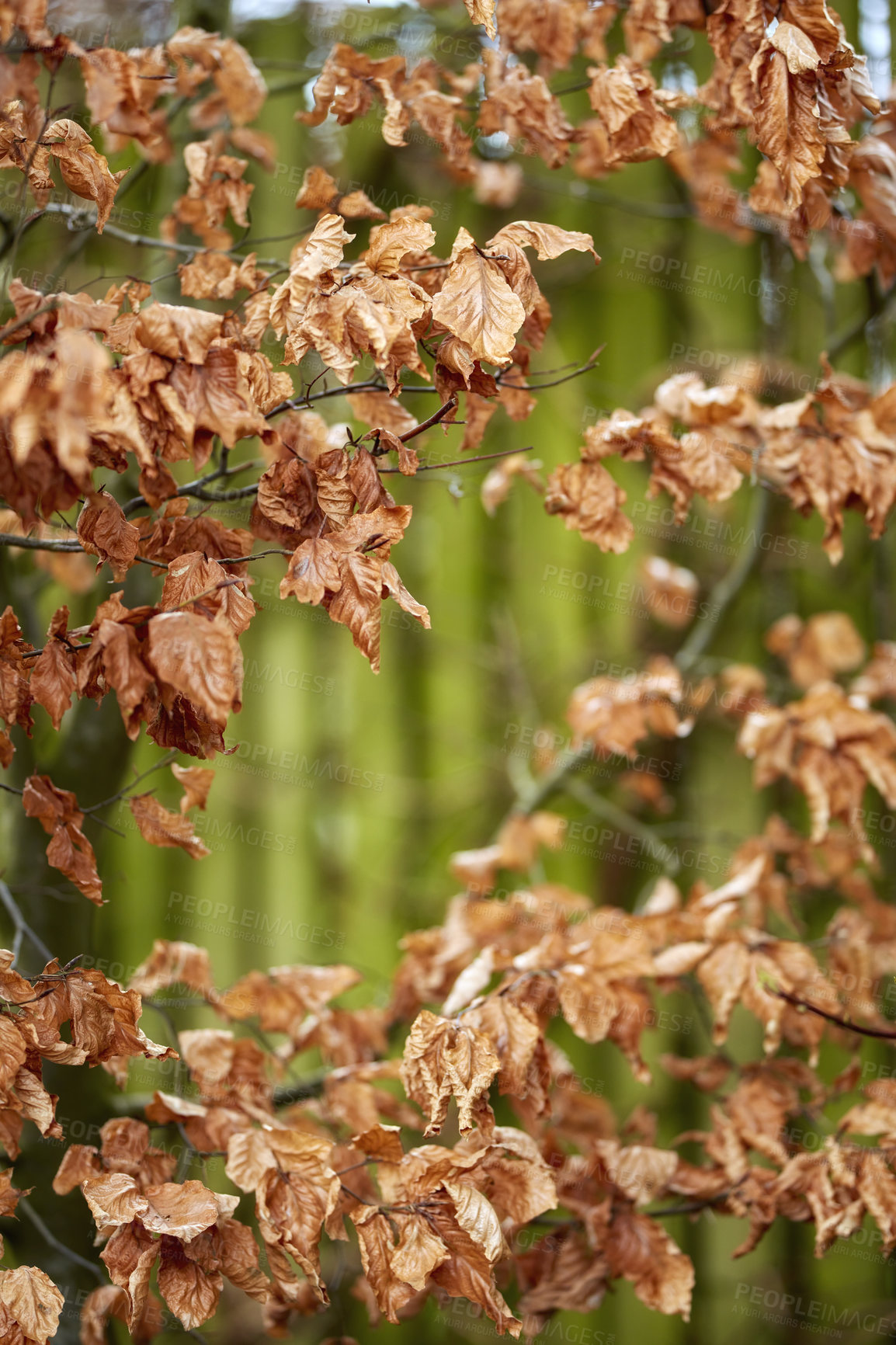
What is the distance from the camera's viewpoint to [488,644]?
8.28 feet

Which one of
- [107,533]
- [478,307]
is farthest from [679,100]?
[107,533]

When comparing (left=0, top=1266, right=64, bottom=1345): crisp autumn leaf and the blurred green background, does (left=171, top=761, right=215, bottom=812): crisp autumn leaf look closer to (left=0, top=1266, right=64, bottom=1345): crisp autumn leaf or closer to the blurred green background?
(left=0, top=1266, right=64, bottom=1345): crisp autumn leaf

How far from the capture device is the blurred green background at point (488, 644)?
240cm

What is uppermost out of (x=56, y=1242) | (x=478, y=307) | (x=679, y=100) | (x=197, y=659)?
(x=679, y=100)

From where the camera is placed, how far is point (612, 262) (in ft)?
8.11

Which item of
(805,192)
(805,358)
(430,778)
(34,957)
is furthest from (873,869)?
(34,957)

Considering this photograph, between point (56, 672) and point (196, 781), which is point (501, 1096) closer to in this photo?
point (196, 781)

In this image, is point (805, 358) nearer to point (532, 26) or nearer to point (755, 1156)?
A: point (532, 26)

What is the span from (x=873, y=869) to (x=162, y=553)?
6.62 feet

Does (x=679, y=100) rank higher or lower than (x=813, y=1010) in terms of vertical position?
higher

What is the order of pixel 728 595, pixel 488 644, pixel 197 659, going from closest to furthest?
1. pixel 197 659
2. pixel 728 595
3. pixel 488 644

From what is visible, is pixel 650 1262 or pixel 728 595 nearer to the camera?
pixel 650 1262

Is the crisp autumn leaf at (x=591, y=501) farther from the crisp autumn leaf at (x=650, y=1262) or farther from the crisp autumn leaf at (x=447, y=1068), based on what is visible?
the crisp autumn leaf at (x=650, y=1262)

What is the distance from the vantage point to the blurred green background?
240 centimetres
